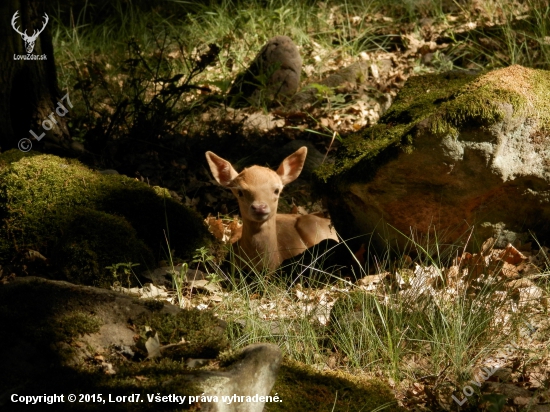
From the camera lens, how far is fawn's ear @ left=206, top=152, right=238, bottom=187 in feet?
21.6

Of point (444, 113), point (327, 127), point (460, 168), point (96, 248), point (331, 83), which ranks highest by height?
point (444, 113)

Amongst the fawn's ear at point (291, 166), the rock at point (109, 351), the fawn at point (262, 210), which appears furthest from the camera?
the fawn's ear at point (291, 166)

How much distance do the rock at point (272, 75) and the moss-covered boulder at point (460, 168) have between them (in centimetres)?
350

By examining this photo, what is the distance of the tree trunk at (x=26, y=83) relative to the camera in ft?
22.5

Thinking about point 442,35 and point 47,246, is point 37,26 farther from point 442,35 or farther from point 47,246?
point 442,35

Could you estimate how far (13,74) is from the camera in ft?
22.8

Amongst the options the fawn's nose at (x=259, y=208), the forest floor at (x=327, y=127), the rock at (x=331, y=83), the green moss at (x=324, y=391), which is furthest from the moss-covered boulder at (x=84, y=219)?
the rock at (x=331, y=83)

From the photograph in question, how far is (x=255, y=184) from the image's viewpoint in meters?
6.41

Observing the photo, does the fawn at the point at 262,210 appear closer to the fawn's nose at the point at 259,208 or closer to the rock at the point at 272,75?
the fawn's nose at the point at 259,208

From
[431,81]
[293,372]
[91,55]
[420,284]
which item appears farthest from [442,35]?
[293,372]

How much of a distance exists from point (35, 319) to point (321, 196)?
3158 millimetres

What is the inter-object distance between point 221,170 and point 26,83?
2026mm

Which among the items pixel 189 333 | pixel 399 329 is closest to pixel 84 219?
pixel 189 333

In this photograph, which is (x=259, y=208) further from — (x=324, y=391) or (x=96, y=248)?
(x=324, y=391)
